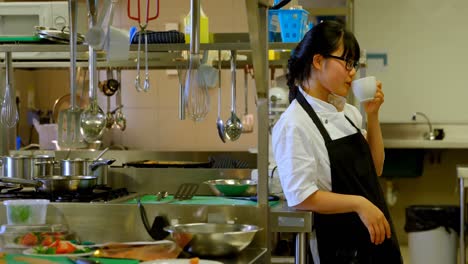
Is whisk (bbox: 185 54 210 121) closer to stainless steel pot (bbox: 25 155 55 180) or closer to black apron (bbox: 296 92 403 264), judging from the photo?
black apron (bbox: 296 92 403 264)

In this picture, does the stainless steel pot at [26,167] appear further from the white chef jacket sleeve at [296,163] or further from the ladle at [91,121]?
the white chef jacket sleeve at [296,163]

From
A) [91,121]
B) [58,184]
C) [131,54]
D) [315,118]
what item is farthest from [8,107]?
[315,118]

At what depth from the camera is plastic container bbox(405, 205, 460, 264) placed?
4090mm

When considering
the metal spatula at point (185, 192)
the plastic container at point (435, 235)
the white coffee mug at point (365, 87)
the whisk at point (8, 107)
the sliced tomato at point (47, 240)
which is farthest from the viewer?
the plastic container at point (435, 235)

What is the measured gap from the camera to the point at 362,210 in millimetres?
1834

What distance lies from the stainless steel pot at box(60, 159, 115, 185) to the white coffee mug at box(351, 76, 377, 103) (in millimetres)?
1134

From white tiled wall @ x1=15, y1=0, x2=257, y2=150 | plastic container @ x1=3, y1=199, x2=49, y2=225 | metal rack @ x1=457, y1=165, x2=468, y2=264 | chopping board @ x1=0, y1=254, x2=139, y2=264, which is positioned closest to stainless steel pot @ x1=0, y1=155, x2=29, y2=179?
plastic container @ x1=3, y1=199, x2=49, y2=225

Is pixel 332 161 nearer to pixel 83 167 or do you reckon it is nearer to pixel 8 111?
pixel 83 167

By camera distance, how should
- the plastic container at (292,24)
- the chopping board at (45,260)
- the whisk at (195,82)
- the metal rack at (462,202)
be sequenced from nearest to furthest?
the chopping board at (45,260) < the whisk at (195,82) < the plastic container at (292,24) < the metal rack at (462,202)

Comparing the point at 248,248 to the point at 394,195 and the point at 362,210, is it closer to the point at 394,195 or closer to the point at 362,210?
the point at 362,210

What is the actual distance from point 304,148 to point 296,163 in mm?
54

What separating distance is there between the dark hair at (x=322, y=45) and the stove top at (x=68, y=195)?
71 centimetres

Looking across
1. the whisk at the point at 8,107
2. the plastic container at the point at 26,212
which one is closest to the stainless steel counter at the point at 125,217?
the plastic container at the point at 26,212

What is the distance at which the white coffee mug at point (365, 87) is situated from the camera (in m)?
1.89
